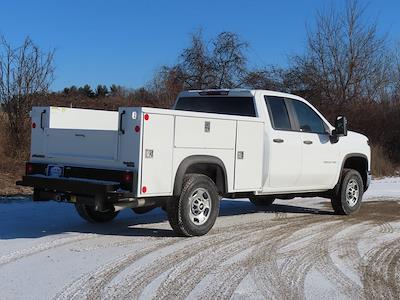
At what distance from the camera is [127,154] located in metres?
Result: 7.29

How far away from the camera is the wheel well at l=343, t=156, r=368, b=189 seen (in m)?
11.3

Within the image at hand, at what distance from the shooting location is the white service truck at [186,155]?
731 cm

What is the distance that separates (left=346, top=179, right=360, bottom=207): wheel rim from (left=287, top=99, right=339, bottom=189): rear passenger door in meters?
0.59

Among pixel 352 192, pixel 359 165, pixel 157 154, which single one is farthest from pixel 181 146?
pixel 359 165

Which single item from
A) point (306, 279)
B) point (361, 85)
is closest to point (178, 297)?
point (306, 279)

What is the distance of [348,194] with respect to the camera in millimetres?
11109

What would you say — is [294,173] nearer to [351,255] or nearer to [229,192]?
[229,192]

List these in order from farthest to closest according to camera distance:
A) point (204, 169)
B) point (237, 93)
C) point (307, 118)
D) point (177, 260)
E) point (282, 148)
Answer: point (307, 118) → point (237, 93) → point (282, 148) → point (204, 169) → point (177, 260)

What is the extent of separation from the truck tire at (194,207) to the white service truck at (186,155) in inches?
0.6

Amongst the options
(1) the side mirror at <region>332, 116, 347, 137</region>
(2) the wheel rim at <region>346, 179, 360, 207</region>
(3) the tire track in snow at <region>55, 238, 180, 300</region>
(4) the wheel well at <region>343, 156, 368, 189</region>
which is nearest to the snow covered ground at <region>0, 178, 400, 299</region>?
(3) the tire track in snow at <region>55, 238, 180, 300</region>

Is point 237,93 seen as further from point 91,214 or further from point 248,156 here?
point 91,214

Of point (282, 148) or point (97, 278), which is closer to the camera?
point (97, 278)

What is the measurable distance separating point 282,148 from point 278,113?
0.62m

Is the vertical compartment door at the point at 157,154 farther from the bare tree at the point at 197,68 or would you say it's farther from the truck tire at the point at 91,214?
the bare tree at the point at 197,68
